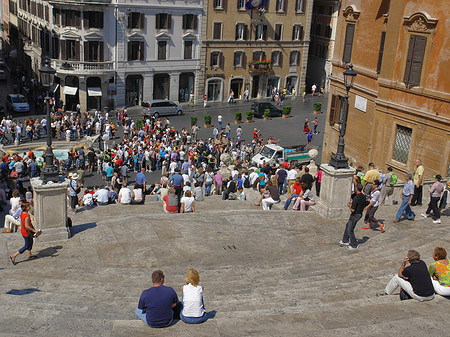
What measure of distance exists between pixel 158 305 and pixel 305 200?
34.6 feet

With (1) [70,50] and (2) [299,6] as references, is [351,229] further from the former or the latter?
(2) [299,6]

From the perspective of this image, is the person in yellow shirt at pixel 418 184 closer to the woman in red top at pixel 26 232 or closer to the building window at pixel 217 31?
the woman in red top at pixel 26 232

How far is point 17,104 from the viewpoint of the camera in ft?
147

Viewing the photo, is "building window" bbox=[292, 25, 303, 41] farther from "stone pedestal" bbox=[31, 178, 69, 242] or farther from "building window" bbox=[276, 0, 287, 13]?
"stone pedestal" bbox=[31, 178, 69, 242]

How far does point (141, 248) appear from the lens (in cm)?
1479

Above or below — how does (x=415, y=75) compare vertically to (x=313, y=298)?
above

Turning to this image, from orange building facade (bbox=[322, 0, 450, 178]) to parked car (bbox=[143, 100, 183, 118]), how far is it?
20.5m

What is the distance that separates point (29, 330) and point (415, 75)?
1860 centimetres

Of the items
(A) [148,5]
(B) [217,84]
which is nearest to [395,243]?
(A) [148,5]

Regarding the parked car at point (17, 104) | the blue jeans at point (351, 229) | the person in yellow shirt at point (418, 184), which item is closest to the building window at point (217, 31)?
the parked car at point (17, 104)

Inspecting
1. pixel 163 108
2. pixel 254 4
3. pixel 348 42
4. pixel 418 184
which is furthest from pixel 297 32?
pixel 418 184

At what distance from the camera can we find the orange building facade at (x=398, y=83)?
2230 centimetres

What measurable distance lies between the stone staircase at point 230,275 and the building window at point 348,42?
1236cm

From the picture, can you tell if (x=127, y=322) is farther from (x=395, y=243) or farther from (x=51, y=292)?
(x=395, y=243)
